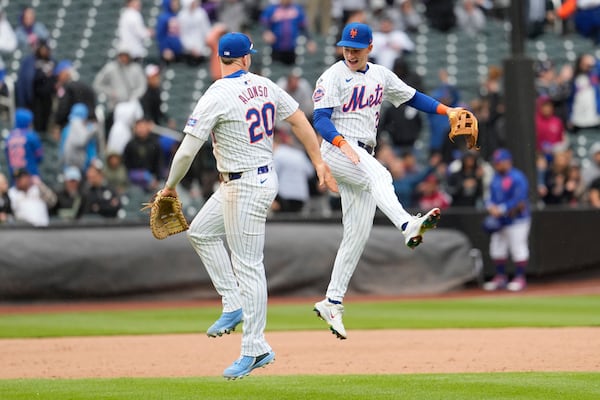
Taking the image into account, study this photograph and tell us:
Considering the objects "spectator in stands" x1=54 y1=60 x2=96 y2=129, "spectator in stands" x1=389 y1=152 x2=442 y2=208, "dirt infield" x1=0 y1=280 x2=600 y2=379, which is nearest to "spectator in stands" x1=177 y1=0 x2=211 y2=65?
"spectator in stands" x1=54 y1=60 x2=96 y2=129

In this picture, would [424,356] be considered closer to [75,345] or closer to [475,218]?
[75,345]

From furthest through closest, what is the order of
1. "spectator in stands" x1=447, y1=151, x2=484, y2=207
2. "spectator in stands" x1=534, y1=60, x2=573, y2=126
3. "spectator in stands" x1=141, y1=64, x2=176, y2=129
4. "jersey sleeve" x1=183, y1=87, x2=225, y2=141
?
"spectator in stands" x1=534, y1=60, x2=573, y2=126
"spectator in stands" x1=141, y1=64, x2=176, y2=129
"spectator in stands" x1=447, y1=151, x2=484, y2=207
"jersey sleeve" x1=183, y1=87, x2=225, y2=141

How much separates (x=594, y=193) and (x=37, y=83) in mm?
8802

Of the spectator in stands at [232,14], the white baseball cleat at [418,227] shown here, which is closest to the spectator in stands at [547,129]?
the spectator in stands at [232,14]

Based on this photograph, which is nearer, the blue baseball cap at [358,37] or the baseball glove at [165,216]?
the baseball glove at [165,216]

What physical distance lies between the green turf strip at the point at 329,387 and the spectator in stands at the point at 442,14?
15.3 metres

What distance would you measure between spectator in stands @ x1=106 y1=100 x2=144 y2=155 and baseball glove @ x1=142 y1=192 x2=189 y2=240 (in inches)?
375

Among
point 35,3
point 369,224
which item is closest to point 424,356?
point 369,224

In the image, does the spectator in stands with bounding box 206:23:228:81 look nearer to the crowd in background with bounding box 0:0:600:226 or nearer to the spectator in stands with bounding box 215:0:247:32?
the crowd in background with bounding box 0:0:600:226

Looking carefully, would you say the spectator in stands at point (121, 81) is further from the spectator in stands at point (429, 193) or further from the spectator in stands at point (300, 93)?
the spectator in stands at point (429, 193)

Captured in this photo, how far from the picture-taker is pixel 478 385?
8484mm

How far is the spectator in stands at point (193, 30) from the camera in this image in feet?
69.2

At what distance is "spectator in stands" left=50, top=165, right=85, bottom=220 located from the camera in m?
17.3

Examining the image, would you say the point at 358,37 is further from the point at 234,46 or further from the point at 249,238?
the point at 249,238
